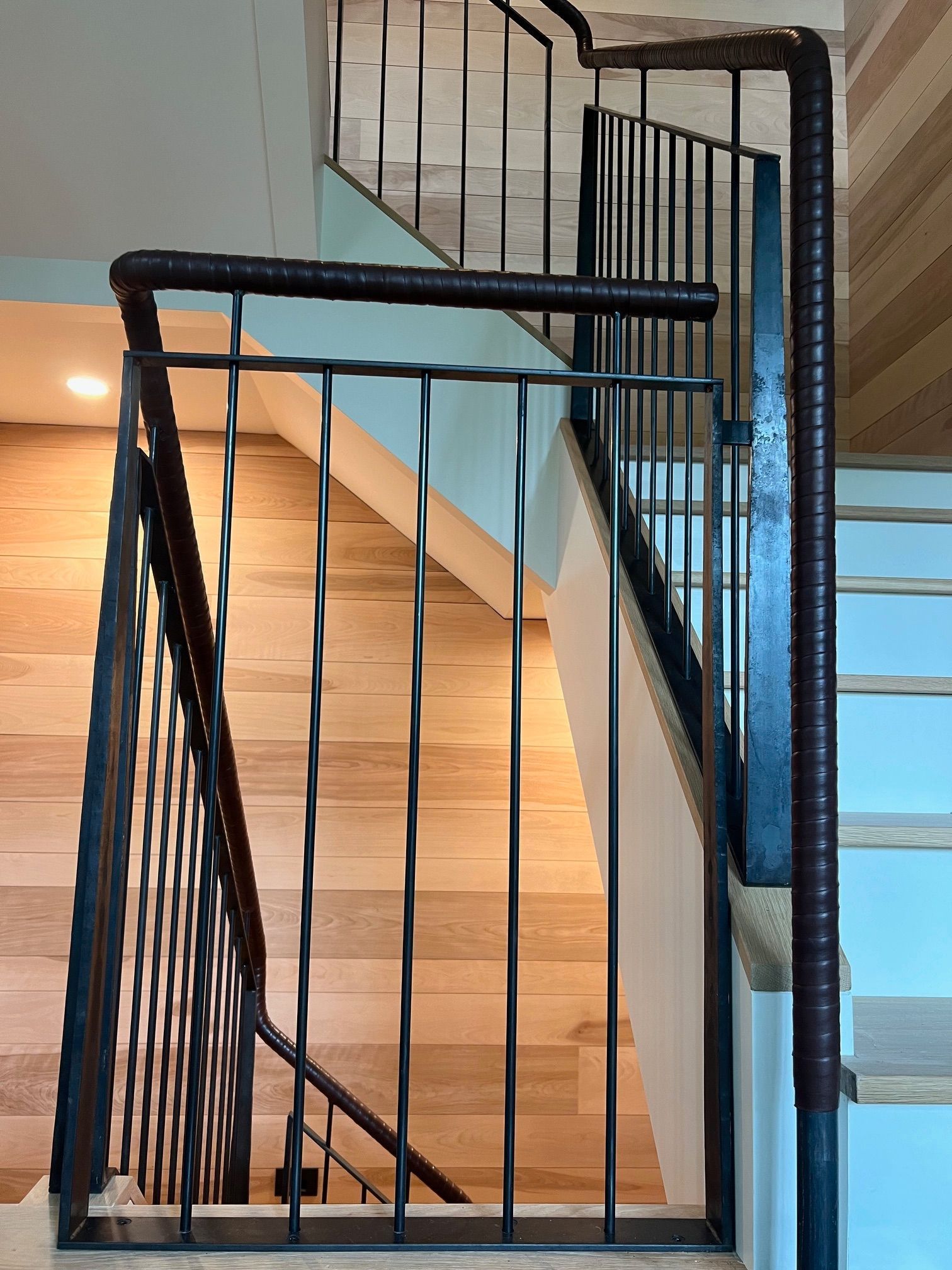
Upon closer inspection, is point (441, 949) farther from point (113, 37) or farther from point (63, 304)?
point (113, 37)

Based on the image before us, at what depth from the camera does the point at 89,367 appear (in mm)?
2918

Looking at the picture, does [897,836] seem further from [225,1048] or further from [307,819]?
[225,1048]

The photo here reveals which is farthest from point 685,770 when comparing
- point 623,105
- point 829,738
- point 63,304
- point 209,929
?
point 623,105

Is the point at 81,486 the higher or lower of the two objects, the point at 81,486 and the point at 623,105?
the lower

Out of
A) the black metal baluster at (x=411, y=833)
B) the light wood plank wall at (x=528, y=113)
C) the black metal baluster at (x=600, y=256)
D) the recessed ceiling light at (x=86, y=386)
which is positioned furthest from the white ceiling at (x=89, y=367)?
the black metal baluster at (x=411, y=833)

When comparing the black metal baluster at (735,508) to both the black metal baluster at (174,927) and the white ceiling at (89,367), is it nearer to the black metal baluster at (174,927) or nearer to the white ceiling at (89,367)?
the black metal baluster at (174,927)

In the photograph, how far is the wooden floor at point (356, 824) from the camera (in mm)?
3055

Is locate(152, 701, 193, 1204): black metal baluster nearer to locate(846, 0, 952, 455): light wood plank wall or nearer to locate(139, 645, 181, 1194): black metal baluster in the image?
locate(139, 645, 181, 1194): black metal baluster

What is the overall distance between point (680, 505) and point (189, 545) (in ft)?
3.84

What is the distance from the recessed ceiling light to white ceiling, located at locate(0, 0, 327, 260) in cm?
72

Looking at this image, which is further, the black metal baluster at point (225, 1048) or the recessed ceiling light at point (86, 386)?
the recessed ceiling light at point (86, 386)

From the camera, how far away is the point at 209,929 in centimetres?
120

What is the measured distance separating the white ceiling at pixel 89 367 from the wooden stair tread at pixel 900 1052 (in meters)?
1.96

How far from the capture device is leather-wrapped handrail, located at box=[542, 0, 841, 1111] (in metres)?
0.81
